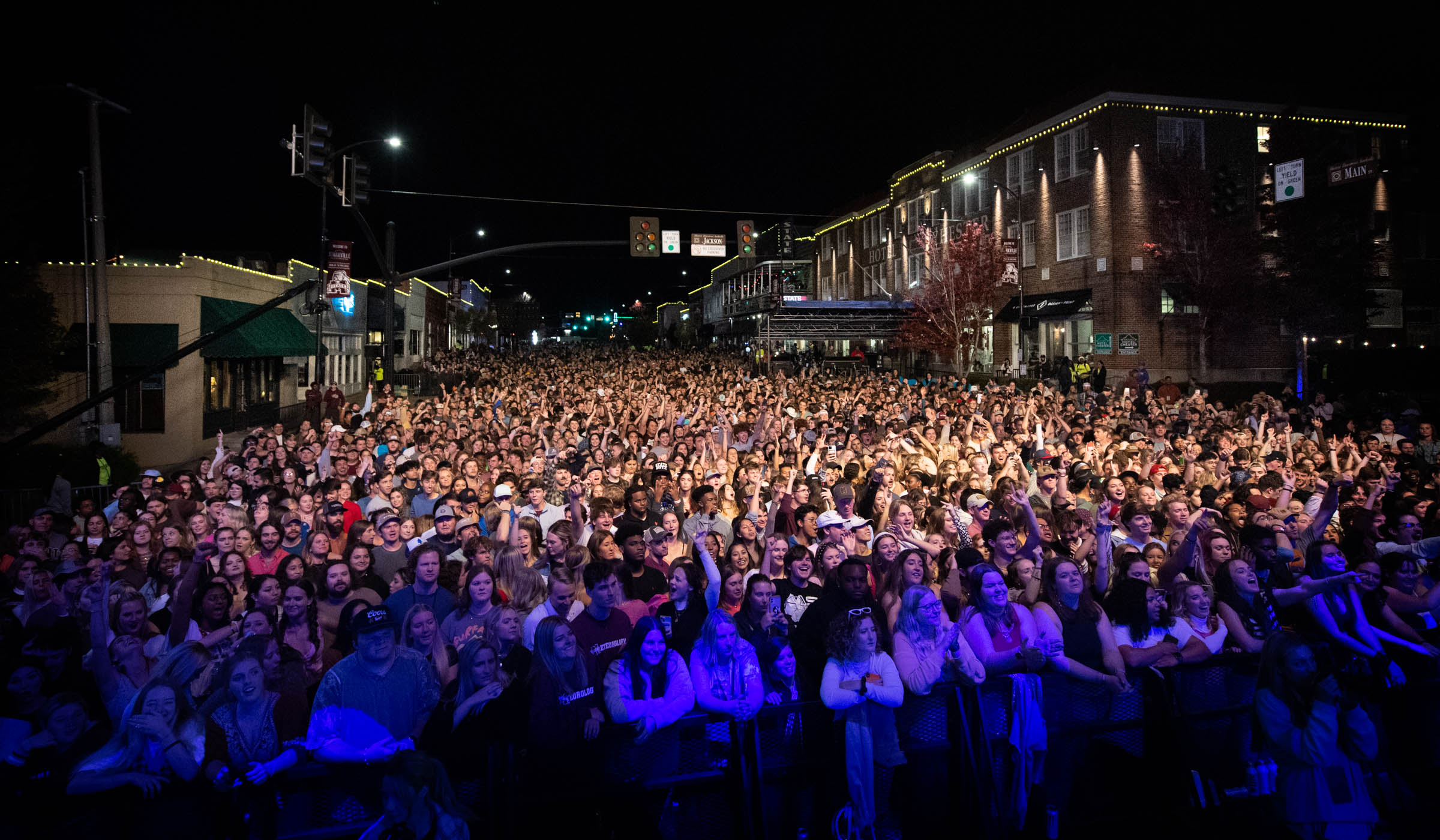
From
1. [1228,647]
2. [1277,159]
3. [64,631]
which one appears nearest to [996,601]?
[1228,647]

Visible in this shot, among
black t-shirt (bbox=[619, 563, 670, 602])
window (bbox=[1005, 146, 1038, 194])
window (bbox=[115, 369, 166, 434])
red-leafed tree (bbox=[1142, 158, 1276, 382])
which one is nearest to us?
black t-shirt (bbox=[619, 563, 670, 602])

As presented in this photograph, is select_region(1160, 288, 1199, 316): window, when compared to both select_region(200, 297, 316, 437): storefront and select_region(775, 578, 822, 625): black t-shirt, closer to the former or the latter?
select_region(200, 297, 316, 437): storefront

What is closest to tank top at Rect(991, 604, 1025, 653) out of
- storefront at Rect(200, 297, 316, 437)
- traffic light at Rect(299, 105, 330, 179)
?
traffic light at Rect(299, 105, 330, 179)

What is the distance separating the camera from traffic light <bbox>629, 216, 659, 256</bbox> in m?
19.3

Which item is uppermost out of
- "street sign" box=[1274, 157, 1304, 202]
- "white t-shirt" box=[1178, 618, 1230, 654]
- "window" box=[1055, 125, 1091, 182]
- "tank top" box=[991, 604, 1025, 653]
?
"window" box=[1055, 125, 1091, 182]

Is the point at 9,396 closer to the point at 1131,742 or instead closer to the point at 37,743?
the point at 37,743

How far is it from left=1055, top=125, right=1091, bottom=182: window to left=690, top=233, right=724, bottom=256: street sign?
629 inches

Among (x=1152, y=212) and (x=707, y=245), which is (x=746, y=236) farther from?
(x=1152, y=212)

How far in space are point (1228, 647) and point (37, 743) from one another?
5874mm

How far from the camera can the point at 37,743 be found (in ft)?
12.5

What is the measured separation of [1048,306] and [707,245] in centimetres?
1664

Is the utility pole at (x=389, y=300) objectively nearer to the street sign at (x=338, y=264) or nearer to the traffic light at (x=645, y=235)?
the street sign at (x=338, y=264)

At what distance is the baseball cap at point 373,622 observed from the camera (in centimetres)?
422

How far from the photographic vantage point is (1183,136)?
32.5 metres
